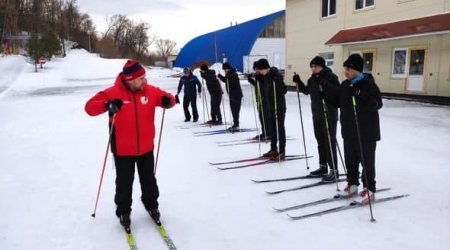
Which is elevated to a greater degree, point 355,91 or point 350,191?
point 355,91

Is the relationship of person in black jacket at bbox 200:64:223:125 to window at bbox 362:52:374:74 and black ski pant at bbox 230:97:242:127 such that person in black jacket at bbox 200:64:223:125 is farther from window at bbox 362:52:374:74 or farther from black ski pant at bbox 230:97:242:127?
window at bbox 362:52:374:74

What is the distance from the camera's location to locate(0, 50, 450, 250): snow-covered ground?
360 centimetres

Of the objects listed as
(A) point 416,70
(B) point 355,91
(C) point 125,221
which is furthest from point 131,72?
(A) point 416,70

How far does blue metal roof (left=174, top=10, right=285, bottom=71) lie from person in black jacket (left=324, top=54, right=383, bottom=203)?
86.9ft

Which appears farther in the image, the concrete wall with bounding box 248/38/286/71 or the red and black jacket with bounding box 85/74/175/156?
the concrete wall with bounding box 248/38/286/71

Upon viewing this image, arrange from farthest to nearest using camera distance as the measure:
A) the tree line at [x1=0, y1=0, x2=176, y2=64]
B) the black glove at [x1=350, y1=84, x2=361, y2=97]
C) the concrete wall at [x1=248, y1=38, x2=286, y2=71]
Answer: the tree line at [x1=0, y1=0, x2=176, y2=64]
the concrete wall at [x1=248, y1=38, x2=286, y2=71]
the black glove at [x1=350, y1=84, x2=361, y2=97]

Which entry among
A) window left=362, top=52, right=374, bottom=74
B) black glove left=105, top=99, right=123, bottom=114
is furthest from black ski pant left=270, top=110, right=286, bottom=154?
window left=362, top=52, right=374, bottom=74

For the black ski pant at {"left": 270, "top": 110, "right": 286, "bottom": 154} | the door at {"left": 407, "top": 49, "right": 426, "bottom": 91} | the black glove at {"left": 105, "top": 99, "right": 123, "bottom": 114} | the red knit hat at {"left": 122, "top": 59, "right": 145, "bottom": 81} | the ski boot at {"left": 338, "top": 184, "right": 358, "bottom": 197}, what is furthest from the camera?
the door at {"left": 407, "top": 49, "right": 426, "bottom": 91}

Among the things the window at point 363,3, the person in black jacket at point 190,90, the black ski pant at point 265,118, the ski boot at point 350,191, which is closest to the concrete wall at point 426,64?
the window at point 363,3

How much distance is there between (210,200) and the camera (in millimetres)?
4621

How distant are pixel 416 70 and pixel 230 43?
19.2 metres

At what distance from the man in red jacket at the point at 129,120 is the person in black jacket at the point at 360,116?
1900mm

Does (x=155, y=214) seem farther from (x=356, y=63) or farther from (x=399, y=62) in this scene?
(x=399, y=62)

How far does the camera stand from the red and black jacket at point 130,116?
11.8ft
